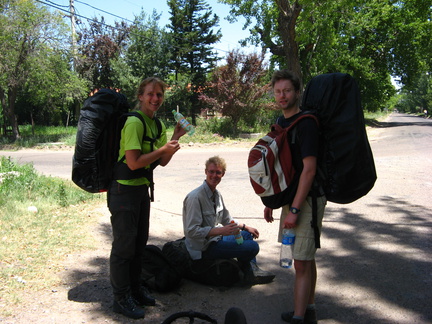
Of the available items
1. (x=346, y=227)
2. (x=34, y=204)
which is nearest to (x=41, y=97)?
(x=34, y=204)

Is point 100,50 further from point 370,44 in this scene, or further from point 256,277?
point 256,277

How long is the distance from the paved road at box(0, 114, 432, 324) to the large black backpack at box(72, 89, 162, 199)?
5.12ft

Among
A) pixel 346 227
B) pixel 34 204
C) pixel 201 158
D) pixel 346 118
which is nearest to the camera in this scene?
pixel 346 118

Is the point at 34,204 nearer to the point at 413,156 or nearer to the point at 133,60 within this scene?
the point at 413,156

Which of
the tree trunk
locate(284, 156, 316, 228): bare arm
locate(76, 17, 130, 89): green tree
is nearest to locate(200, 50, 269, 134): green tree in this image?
the tree trunk

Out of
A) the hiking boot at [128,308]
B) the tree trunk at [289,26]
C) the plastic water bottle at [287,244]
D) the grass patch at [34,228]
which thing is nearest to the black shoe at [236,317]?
the plastic water bottle at [287,244]

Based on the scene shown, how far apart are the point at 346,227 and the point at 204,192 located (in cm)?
260

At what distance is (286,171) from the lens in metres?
2.63

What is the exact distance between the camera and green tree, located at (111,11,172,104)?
27781 millimetres

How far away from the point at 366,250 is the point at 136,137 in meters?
3.06

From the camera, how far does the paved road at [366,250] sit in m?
3.19

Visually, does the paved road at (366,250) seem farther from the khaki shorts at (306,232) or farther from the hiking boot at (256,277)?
the khaki shorts at (306,232)

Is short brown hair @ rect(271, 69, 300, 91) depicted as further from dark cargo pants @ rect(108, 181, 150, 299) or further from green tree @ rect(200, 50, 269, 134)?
green tree @ rect(200, 50, 269, 134)

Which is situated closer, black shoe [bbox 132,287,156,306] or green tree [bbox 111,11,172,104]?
black shoe [bbox 132,287,156,306]
